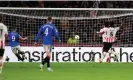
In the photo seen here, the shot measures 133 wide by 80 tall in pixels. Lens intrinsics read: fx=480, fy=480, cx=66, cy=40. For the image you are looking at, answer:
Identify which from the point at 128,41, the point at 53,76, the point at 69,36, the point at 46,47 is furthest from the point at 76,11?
the point at 53,76

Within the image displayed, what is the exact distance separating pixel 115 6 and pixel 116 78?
1212 centimetres

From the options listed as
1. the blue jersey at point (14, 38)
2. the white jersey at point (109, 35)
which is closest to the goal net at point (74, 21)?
the blue jersey at point (14, 38)

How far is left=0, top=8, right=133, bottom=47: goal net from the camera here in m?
23.9

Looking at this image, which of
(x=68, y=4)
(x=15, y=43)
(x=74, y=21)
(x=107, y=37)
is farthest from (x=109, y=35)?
(x=68, y=4)

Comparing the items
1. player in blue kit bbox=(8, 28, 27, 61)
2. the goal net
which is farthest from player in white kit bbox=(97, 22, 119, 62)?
player in blue kit bbox=(8, 28, 27, 61)

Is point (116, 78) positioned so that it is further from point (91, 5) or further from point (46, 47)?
point (91, 5)

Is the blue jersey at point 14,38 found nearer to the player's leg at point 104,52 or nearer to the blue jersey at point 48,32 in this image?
the player's leg at point 104,52

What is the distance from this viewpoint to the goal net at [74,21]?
2391 centimetres

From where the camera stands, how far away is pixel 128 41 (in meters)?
23.8

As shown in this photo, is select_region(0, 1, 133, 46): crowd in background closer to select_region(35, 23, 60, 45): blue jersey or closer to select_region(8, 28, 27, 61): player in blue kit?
select_region(8, 28, 27, 61): player in blue kit

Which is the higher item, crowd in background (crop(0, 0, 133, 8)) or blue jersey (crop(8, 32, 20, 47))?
crowd in background (crop(0, 0, 133, 8))

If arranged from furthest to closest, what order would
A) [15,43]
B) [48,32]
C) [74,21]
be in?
[74,21] < [15,43] < [48,32]

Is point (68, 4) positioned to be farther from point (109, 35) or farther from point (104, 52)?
point (104, 52)

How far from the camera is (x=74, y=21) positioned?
2414 cm
